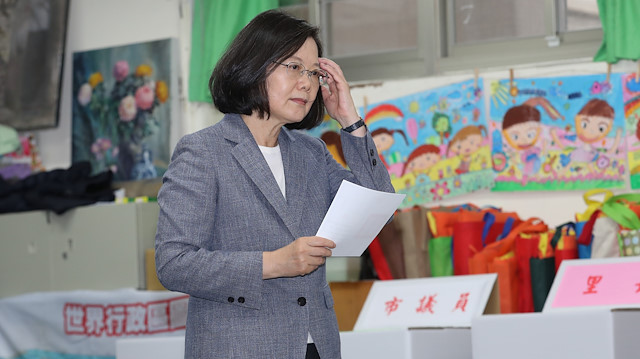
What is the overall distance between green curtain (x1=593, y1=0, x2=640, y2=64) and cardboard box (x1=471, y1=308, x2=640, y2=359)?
4.22 ft

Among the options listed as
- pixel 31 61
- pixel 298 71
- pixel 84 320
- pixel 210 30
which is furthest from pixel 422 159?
pixel 31 61

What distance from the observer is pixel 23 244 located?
13.6ft

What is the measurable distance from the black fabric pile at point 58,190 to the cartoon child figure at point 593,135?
2.23m

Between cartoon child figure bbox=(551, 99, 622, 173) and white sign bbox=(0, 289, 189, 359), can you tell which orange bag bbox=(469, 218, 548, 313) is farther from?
white sign bbox=(0, 289, 189, 359)

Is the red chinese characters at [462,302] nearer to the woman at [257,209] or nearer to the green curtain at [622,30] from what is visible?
the green curtain at [622,30]

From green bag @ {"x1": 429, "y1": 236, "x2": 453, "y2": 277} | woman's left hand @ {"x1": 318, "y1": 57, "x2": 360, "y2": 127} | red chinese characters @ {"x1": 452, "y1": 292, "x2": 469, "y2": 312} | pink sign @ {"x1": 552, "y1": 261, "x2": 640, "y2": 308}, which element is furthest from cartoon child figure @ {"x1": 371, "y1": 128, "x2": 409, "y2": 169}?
woman's left hand @ {"x1": 318, "y1": 57, "x2": 360, "y2": 127}

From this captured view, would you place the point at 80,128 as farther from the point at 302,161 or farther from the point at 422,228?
the point at 302,161

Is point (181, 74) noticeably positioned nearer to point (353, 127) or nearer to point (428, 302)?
point (428, 302)

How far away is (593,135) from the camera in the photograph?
10.8ft

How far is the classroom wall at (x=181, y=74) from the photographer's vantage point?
3.37 m

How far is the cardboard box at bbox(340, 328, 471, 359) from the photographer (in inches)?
94.3

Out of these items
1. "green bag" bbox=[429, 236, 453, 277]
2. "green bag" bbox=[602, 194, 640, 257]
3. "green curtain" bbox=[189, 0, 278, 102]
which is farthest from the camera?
"green curtain" bbox=[189, 0, 278, 102]

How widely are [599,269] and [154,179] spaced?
2.40 meters

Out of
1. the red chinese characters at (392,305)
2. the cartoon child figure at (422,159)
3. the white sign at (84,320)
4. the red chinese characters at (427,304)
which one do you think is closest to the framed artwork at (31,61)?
the white sign at (84,320)
